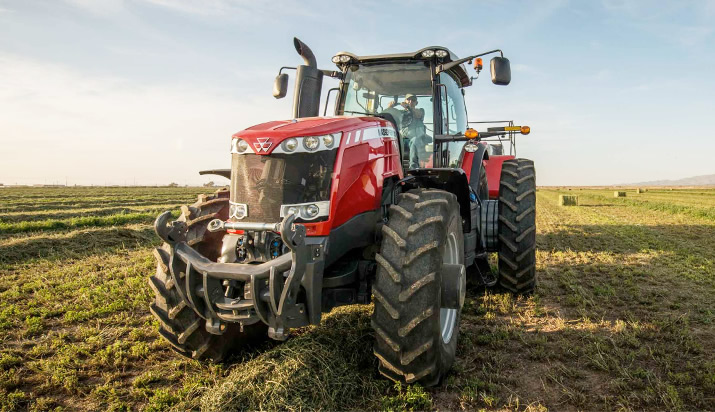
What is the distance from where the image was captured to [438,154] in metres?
5.10

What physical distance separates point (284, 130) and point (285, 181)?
1.25 ft

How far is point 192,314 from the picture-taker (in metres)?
3.52

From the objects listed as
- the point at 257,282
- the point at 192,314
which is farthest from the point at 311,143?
the point at 192,314

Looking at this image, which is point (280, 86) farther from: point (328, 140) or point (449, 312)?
point (449, 312)

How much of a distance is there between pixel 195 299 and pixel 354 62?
3219mm

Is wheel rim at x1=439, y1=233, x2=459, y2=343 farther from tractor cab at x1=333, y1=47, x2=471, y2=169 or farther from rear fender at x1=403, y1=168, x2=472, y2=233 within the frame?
tractor cab at x1=333, y1=47, x2=471, y2=169

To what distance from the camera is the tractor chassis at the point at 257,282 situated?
9.43ft

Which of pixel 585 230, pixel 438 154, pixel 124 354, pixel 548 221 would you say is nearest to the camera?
pixel 124 354

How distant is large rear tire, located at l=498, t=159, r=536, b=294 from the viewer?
5727mm

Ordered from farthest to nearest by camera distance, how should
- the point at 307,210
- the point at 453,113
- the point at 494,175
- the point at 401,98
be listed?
1. the point at 494,175
2. the point at 453,113
3. the point at 401,98
4. the point at 307,210

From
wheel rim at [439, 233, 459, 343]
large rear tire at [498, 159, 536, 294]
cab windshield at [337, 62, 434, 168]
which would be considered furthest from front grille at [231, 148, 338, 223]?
large rear tire at [498, 159, 536, 294]

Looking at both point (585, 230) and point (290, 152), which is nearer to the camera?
point (290, 152)

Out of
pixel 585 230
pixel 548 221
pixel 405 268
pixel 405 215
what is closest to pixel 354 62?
Result: pixel 405 215

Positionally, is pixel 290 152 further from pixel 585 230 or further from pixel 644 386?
pixel 585 230
